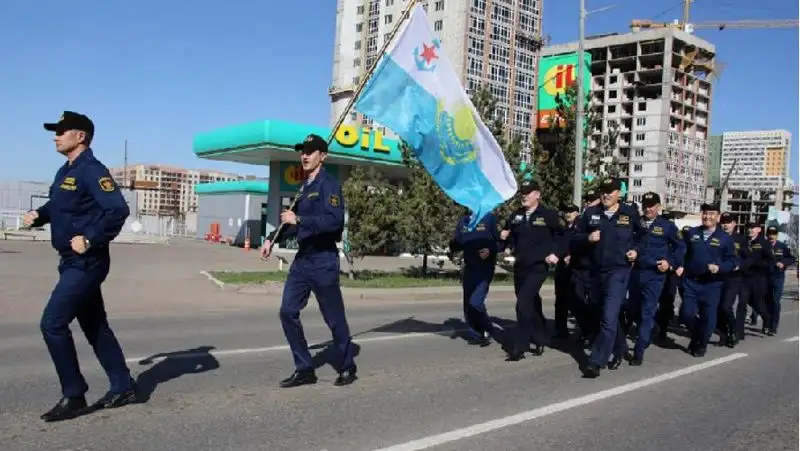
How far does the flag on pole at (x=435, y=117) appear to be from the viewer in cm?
770

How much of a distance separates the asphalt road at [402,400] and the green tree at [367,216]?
792 centimetres

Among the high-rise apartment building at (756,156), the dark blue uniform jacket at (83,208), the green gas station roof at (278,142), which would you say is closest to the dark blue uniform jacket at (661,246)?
the dark blue uniform jacket at (83,208)

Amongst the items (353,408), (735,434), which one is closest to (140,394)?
(353,408)

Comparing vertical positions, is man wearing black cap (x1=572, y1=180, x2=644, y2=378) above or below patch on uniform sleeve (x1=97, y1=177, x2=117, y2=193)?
below

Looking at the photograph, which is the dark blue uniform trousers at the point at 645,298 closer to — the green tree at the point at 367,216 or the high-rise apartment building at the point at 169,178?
the green tree at the point at 367,216

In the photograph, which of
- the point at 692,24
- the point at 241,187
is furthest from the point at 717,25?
the point at 241,187

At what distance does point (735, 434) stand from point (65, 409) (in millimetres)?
4774

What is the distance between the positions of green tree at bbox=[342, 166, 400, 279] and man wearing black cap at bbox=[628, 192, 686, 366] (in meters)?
9.03

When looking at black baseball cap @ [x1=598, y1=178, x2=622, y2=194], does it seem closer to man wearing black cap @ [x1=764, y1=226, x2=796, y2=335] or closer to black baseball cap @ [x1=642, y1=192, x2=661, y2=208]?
black baseball cap @ [x1=642, y1=192, x2=661, y2=208]

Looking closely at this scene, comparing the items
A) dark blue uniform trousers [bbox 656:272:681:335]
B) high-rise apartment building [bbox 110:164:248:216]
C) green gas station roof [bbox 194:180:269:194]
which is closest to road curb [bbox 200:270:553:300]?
dark blue uniform trousers [bbox 656:272:681:335]

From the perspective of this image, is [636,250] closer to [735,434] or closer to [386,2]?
[735,434]

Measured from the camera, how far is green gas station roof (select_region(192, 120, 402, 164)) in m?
26.1

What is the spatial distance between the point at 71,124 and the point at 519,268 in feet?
16.0

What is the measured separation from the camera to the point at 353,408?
17.5ft
